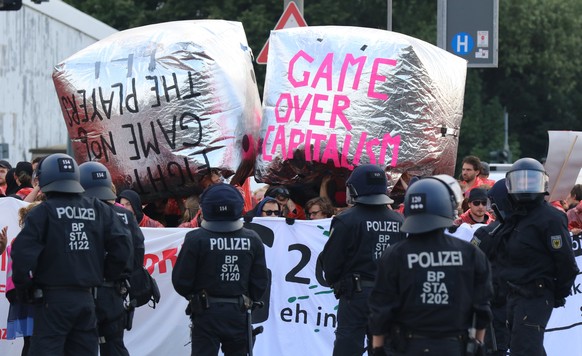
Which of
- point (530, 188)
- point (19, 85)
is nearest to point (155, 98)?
point (530, 188)

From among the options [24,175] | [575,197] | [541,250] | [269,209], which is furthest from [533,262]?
[575,197]

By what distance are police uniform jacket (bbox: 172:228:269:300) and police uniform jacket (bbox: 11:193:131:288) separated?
0.56 m

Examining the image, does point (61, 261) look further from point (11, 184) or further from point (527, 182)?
point (11, 184)

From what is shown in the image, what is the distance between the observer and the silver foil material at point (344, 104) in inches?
430

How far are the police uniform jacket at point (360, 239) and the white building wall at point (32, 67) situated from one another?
17.5 meters

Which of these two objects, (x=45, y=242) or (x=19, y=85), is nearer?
(x=45, y=242)

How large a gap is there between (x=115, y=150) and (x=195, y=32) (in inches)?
47.8

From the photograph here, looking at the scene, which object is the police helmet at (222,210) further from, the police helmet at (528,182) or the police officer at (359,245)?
the police helmet at (528,182)

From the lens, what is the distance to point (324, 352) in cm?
1127

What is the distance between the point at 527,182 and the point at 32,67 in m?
19.9

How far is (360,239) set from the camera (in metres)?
9.27

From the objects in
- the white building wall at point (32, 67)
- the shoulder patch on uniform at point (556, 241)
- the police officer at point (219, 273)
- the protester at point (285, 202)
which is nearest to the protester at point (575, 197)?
the protester at point (285, 202)

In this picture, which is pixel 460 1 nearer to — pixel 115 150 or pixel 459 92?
pixel 459 92

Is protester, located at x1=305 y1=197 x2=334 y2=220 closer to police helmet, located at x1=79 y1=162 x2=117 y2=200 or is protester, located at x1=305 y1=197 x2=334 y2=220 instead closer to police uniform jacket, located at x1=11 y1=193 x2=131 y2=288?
police helmet, located at x1=79 y1=162 x2=117 y2=200
